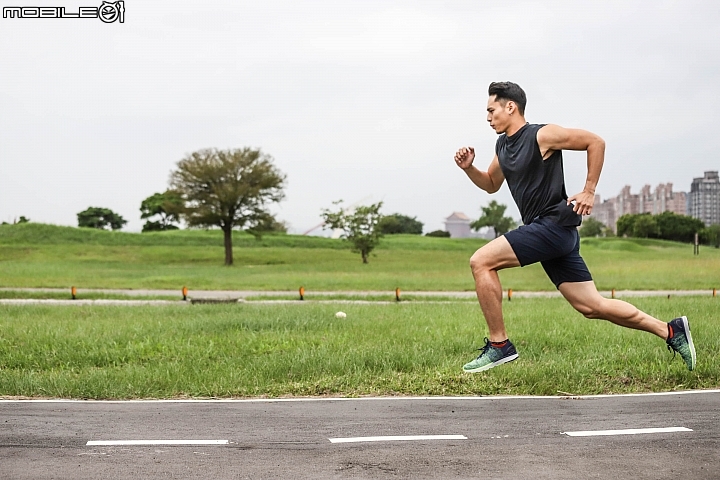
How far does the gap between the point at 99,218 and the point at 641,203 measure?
109693 mm

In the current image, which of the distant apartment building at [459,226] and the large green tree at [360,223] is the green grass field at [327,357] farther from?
the distant apartment building at [459,226]

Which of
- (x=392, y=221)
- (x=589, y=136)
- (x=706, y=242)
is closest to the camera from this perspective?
(x=589, y=136)

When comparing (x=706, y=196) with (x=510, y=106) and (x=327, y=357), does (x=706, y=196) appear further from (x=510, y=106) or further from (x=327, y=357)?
(x=510, y=106)

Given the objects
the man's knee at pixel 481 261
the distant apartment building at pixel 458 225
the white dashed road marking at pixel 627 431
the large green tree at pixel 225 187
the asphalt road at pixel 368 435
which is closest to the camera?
the asphalt road at pixel 368 435

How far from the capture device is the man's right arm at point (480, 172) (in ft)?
21.1

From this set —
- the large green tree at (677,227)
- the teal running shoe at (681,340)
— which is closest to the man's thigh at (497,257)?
the teal running shoe at (681,340)

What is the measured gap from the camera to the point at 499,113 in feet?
19.9

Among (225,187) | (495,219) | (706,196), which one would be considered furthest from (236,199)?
(706,196)

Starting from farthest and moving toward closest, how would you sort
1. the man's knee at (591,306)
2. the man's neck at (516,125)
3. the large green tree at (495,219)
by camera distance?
the large green tree at (495,219) → the man's knee at (591,306) → the man's neck at (516,125)

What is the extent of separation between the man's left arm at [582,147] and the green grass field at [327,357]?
278cm

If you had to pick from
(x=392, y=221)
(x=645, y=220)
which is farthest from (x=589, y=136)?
(x=645, y=220)

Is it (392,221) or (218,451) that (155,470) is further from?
(392,221)

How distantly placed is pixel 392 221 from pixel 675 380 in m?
49.2

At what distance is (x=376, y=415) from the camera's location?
6.64 m
